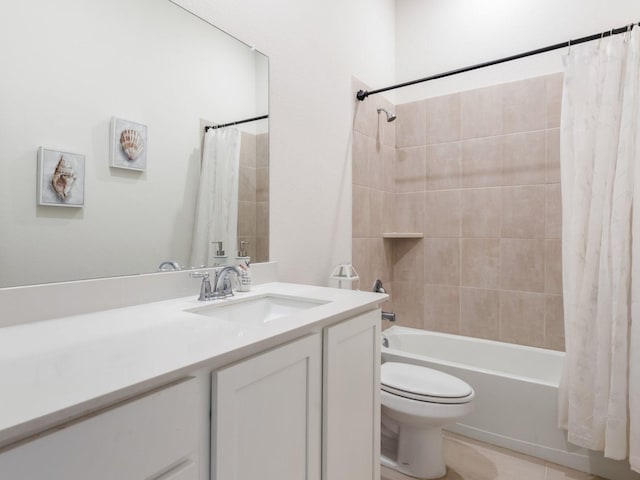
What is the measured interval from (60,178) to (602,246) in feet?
6.74

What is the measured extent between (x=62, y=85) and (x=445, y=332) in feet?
8.18

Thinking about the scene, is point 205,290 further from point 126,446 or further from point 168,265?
point 126,446

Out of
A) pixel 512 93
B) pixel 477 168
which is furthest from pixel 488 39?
pixel 477 168

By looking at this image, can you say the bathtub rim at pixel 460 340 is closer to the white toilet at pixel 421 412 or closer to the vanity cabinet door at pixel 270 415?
the white toilet at pixel 421 412

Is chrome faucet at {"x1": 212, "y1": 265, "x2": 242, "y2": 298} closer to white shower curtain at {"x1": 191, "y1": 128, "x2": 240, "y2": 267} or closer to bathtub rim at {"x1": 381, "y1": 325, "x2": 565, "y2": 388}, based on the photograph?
white shower curtain at {"x1": 191, "y1": 128, "x2": 240, "y2": 267}

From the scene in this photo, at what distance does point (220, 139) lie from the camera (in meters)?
1.41

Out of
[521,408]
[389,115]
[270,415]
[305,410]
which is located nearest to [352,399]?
[305,410]

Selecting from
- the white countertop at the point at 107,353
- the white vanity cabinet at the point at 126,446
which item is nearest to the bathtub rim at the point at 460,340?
the white countertop at the point at 107,353

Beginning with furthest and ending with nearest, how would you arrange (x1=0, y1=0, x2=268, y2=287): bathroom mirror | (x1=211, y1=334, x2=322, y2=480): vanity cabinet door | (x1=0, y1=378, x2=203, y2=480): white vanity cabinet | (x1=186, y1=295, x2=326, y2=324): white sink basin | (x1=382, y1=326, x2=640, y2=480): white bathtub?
(x1=382, y1=326, x2=640, y2=480): white bathtub < (x1=186, y1=295, x2=326, y2=324): white sink basin < (x1=0, y1=0, x2=268, y2=287): bathroom mirror < (x1=211, y1=334, x2=322, y2=480): vanity cabinet door < (x1=0, y1=378, x2=203, y2=480): white vanity cabinet

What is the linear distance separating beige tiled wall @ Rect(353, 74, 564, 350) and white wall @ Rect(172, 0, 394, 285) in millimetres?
195

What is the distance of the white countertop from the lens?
0.49 meters

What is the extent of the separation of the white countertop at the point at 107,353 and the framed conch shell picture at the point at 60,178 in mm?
313

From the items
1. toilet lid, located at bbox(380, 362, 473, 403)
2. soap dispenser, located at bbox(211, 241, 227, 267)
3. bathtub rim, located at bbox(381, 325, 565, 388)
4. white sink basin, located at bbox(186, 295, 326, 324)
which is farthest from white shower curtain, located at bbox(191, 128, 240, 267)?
bathtub rim, located at bbox(381, 325, 565, 388)

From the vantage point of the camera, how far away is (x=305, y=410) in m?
0.95
